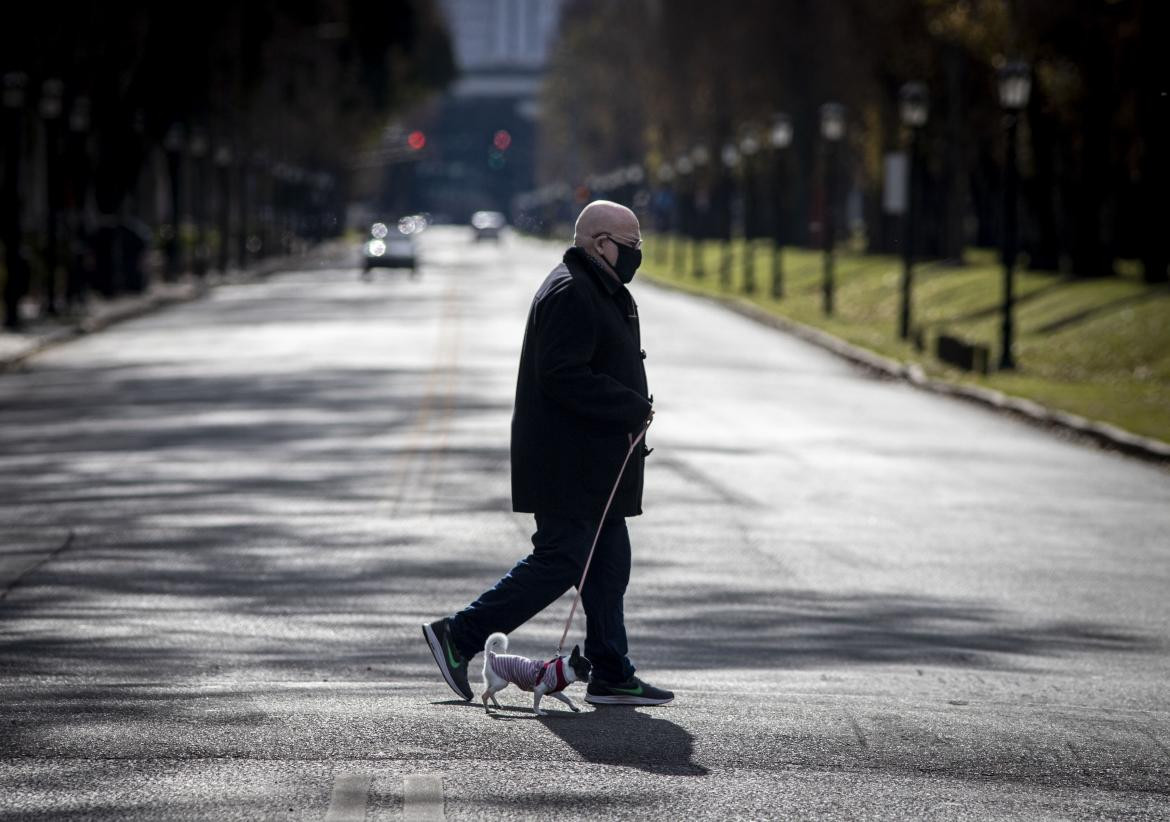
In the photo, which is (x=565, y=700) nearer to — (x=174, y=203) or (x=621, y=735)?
(x=621, y=735)

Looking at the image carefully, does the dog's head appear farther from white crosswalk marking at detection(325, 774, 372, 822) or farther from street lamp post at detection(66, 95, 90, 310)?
street lamp post at detection(66, 95, 90, 310)

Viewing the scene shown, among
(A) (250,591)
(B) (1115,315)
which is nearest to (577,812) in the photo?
(A) (250,591)

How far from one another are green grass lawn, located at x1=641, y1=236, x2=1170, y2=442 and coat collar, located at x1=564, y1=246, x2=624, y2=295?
1505 cm

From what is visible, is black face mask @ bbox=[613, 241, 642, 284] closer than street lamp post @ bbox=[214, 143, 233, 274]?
Yes

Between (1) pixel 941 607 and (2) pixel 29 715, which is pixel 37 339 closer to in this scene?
(1) pixel 941 607

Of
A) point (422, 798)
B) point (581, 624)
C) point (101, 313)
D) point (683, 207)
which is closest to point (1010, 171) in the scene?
point (101, 313)

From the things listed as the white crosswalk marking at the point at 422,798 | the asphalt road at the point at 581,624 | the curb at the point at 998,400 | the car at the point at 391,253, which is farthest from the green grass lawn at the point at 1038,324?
the white crosswalk marking at the point at 422,798

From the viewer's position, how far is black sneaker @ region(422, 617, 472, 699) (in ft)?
28.8

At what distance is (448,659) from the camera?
876 centimetres

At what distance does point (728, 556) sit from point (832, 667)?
3912 millimetres

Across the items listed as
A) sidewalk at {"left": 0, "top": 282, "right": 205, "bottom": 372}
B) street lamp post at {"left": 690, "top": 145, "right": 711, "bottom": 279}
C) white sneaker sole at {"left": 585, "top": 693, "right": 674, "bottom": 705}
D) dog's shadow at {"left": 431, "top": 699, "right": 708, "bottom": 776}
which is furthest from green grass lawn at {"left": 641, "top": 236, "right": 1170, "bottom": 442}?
street lamp post at {"left": 690, "top": 145, "right": 711, "bottom": 279}

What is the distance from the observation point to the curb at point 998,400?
22.3 m

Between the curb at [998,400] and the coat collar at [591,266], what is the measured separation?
13812 millimetres

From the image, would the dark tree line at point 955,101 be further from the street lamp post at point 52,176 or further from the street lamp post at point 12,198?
the street lamp post at point 12,198
